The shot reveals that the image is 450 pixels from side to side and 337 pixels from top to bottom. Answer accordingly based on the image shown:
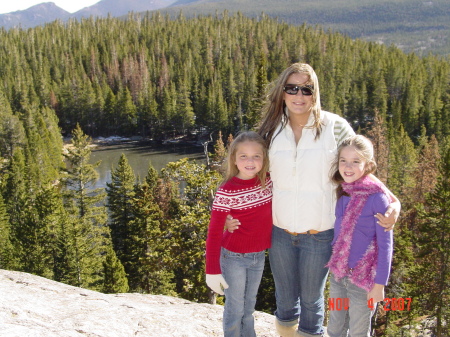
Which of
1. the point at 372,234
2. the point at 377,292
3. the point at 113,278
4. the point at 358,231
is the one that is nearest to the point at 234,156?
the point at 358,231

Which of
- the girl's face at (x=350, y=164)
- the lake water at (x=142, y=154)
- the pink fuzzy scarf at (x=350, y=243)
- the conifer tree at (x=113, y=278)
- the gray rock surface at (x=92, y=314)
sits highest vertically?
the girl's face at (x=350, y=164)

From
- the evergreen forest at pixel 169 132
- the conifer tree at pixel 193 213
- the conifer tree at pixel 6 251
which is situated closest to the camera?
the conifer tree at pixel 193 213

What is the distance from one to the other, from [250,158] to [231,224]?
69 cm

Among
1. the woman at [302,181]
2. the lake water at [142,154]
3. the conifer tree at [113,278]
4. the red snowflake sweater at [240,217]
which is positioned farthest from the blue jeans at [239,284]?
the lake water at [142,154]

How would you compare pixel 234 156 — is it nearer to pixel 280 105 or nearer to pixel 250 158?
pixel 250 158

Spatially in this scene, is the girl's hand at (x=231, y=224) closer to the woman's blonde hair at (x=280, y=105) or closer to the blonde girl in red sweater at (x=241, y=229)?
the blonde girl in red sweater at (x=241, y=229)

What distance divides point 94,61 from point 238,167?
109909 mm

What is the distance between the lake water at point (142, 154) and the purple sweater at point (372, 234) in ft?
176

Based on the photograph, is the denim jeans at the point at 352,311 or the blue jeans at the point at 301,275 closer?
the denim jeans at the point at 352,311

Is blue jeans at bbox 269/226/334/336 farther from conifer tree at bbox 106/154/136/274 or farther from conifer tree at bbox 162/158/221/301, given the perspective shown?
conifer tree at bbox 106/154/136/274

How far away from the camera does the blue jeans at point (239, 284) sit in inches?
176

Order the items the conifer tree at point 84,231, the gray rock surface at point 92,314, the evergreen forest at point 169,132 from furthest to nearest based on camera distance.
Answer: the conifer tree at point 84,231 < the evergreen forest at point 169,132 < the gray rock surface at point 92,314

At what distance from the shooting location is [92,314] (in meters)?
5.73

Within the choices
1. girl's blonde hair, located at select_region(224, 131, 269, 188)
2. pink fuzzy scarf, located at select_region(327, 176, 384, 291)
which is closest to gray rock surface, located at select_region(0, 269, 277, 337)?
pink fuzzy scarf, located at select_region(327, 176, 384, 291)
